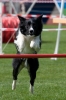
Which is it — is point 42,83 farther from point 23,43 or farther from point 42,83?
point 23,43

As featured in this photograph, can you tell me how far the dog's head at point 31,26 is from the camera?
7.16 metres

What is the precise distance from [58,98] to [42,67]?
346cm

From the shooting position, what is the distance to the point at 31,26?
7.17m

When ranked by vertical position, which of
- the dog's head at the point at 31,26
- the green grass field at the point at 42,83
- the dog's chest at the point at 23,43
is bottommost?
the green grass field at the point at 42,83

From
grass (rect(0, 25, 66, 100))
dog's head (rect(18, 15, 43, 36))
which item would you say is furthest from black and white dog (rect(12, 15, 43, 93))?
grass (rect(0, 25, 66, 100))

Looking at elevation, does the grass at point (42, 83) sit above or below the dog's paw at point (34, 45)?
below

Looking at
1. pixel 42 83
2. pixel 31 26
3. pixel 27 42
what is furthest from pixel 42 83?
pixel 31 26

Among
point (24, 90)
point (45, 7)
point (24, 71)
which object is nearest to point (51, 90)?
point (24, 90)

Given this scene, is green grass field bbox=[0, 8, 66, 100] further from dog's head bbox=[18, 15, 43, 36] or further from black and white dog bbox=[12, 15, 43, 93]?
dog's head bbox=[18, 15, 43, 36]

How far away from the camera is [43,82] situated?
28.8 feet

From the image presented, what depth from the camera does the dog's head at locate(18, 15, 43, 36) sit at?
23.5ft

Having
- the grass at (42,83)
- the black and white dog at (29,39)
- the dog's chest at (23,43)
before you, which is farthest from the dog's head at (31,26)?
the grass at (42,83)

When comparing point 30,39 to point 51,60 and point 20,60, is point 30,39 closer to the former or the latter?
point 20,60

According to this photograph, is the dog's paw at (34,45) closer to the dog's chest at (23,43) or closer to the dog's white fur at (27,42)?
the dog's white fur at (27,42)
